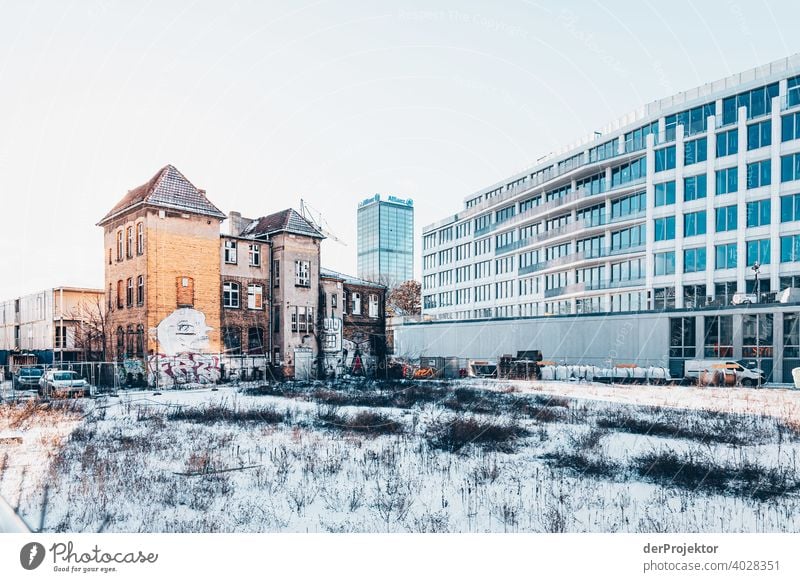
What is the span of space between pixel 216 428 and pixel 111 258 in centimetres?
1427

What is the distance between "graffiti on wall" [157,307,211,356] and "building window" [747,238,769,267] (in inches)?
1596

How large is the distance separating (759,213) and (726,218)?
233cm

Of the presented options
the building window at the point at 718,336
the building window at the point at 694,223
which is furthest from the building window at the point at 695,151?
the building window at the point at 718,336

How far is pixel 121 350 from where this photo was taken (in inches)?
1072

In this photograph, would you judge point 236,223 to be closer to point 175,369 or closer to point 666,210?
point 175,369

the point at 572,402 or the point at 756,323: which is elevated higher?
the point at 756,323

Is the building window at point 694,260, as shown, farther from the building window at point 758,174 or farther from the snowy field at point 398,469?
the snowy field at point 398,469

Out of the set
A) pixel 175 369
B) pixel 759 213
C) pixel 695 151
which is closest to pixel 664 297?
pixel 759 213

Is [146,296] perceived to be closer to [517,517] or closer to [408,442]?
[408,442]

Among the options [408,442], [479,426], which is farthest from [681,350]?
[408,442]

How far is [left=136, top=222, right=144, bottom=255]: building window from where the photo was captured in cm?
2525

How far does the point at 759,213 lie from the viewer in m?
41.7

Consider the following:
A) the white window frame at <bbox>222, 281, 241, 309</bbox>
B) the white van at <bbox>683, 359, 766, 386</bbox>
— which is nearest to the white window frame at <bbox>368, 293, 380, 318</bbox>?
the white window frame at <bbox>222, 281, 241, 309</bbox>

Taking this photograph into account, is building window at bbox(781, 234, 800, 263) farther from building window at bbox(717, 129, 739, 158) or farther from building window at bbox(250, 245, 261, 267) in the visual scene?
building window at bbox(250, 245, 261, 267)
